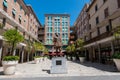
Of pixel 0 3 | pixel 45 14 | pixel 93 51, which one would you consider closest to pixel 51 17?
pixel 45 14

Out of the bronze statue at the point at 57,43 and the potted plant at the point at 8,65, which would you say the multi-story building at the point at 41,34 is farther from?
the potted plant at the point at 8,65

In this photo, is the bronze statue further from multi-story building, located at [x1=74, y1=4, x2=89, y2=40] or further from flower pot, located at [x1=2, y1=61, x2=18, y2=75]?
multi-story building, located at [x1=74, y1=4, x2=89, y2=40]

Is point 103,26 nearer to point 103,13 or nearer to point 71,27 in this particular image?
point 103,13

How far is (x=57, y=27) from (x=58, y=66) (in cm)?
4731

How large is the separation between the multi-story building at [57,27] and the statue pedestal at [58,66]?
44.9m

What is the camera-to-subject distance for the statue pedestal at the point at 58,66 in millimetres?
10008

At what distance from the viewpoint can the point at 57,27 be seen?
56625mm

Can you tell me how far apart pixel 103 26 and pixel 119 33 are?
11127 mm

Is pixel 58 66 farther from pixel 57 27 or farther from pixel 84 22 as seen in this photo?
pixel 57 27

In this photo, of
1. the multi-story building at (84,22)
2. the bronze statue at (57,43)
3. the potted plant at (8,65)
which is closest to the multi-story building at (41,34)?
the multi-story building at (84,22)

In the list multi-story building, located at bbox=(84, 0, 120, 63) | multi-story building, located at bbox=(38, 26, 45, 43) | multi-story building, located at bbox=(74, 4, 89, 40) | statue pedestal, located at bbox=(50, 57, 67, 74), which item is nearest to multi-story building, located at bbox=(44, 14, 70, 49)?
multi-story building, located at bbox=(38, 26, 45, 43)

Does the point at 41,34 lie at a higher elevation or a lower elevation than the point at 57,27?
lower

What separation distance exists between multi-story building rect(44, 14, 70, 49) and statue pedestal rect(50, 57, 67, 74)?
1766 inches

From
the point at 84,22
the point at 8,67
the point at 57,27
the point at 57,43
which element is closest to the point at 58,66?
the point at 57,43
